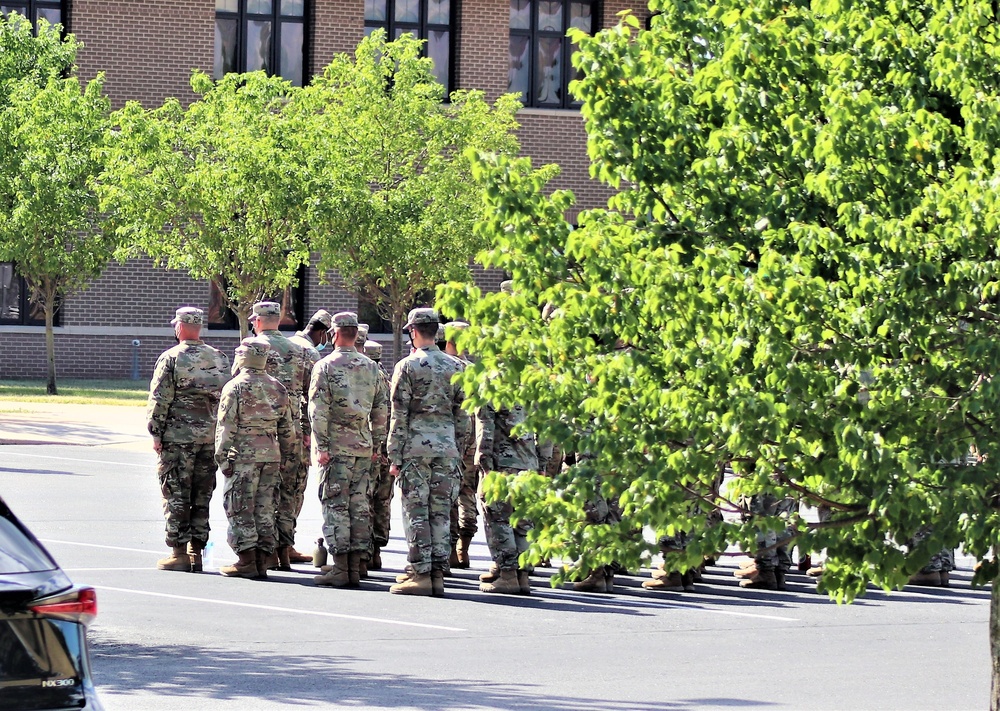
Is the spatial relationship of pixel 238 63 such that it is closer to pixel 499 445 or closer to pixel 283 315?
pixel 283 315

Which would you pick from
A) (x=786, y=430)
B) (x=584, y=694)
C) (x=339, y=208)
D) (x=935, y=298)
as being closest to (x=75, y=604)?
(x=786, y=430)

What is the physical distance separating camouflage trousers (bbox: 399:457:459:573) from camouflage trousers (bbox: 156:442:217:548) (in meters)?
1.88

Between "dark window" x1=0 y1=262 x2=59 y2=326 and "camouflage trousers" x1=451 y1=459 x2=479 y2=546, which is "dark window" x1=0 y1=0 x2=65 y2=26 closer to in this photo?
"dark window" x1=0 y1=262 x2=59 y2=326

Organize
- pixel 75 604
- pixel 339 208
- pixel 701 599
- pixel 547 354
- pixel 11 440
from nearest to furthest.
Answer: pixel 75 604, pixel 547 354, pixel 701 599, pixel 11 440, pixel 339 208

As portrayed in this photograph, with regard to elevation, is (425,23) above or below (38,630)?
above

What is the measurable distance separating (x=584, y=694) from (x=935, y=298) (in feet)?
13.9

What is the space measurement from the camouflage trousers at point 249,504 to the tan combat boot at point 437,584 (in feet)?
4.59

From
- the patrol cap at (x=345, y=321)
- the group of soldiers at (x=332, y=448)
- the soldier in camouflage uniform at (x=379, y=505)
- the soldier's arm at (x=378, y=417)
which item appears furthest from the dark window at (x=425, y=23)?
the soldier's arm at (x=378, y=417)

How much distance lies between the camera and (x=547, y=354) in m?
5.99

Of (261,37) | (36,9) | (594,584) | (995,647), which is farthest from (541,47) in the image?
(995,647)

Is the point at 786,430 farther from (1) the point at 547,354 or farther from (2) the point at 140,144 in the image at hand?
(2) the point at 140,144

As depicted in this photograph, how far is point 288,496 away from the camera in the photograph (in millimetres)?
14250

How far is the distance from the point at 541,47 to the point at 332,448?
29138 mm

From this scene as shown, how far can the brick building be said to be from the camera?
127 feet
